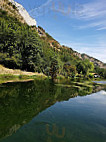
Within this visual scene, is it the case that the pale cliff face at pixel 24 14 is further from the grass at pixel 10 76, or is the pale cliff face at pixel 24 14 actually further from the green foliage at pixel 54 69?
the grass at pixel 10 76

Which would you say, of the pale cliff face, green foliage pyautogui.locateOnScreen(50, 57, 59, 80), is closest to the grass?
green foliage pyautogui.locateOnScreen(50, 57, 59, 80)

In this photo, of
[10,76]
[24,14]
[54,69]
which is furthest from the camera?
[24,14]

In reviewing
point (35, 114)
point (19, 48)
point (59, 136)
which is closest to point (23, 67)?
point (19, 48)

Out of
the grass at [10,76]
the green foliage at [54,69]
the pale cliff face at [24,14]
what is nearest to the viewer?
the grass at [10,76]

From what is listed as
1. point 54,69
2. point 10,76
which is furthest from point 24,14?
point 10,76

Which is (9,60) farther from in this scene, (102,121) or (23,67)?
(102,121)

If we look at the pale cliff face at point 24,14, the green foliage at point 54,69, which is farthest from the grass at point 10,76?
the pale cliff face at point 24,14

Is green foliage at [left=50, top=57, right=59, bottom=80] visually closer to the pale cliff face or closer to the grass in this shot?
the grass

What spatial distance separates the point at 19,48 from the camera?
2421 inches

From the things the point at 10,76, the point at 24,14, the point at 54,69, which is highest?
the point at 24,14

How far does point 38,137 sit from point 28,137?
65 cm

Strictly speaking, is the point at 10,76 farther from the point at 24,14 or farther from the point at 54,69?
the point at 24,14

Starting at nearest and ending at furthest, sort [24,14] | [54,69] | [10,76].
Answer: [10,76]
[54,69]
[24,14]

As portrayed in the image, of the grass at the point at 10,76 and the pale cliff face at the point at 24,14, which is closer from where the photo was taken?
the grass at the point at 10,76
